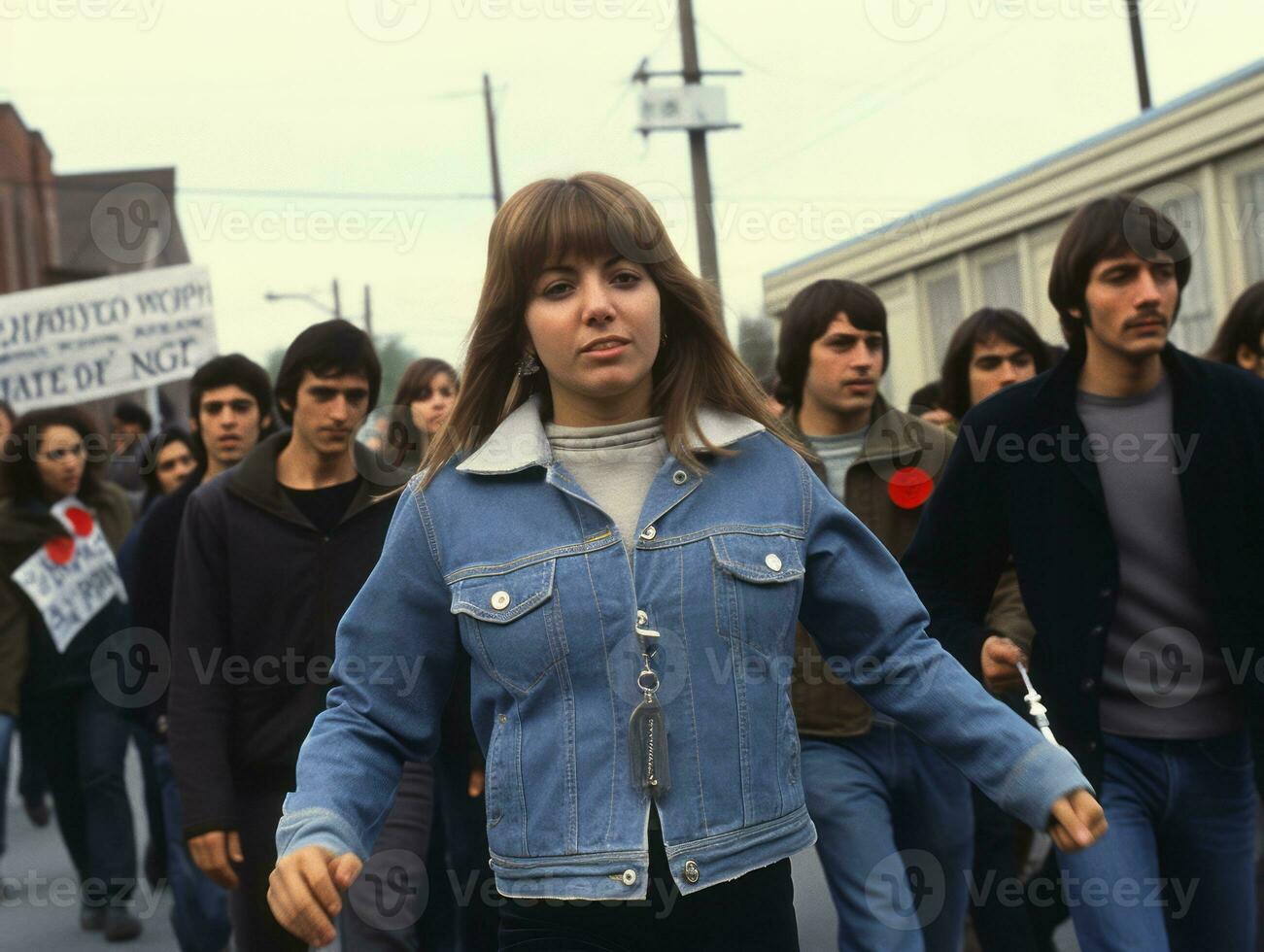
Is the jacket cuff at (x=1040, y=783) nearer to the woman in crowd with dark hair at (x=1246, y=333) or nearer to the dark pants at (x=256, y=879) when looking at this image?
the dark pants at (x=256, y=879)

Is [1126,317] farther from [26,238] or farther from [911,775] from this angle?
[26,238]

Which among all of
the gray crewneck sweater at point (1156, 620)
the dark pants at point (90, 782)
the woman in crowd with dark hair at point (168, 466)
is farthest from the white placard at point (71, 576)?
the gray crewneck sweater at point (1156, 620)

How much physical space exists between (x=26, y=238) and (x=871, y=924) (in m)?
40.2

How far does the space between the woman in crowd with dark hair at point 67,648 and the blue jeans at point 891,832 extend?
3.82 m

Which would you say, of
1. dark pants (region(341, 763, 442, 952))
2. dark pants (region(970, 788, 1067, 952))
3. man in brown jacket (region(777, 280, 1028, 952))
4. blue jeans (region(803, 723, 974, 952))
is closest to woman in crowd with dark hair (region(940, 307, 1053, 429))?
man in brown jacket (region(777, 280, 1028, 952))

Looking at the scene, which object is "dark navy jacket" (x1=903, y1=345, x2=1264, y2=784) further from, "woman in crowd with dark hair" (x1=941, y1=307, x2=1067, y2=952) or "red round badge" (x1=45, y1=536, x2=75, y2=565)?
"red round badge" (x1=45, y1=536, x2=75, y2=565)

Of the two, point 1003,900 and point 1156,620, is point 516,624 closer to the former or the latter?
point 1156,620

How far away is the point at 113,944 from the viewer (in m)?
7.41

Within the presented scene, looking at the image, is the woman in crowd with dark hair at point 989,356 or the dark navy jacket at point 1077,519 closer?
the dark navy jacket at point 1077,519

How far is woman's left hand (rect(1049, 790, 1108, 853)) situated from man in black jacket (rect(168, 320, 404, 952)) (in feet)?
8.55

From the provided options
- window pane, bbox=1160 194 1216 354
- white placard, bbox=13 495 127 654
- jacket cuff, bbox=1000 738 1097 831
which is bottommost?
jacket cuff, bbox=1000 738 1097 831

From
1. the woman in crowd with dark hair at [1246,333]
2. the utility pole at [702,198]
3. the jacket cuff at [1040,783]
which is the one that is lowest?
the jacket cuff at [1040,783]

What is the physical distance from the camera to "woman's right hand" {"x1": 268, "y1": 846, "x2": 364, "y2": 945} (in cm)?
257

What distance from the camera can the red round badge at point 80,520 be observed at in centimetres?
852
